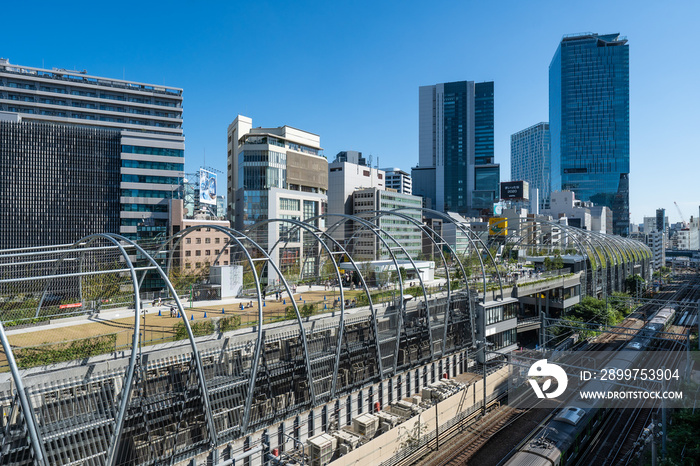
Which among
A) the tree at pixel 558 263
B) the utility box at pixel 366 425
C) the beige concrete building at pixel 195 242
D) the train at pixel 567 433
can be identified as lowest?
the utility box at pixel 366 425

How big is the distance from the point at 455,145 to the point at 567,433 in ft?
564

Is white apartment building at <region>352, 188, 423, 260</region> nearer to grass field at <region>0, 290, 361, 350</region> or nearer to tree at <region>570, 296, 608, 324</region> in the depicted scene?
tree at <region>570, 296, 608, 324</region>

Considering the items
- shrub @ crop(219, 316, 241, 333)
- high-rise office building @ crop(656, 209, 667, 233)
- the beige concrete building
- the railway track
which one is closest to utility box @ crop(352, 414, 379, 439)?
the railway track

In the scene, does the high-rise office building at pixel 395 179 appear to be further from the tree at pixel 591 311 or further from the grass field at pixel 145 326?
the grass field at pixel 145 326

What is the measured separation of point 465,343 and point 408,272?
961 inches

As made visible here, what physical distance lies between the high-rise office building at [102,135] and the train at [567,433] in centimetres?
5430

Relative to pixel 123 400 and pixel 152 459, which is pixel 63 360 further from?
pixel 152 459

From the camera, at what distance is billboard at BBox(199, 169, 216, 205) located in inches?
2498

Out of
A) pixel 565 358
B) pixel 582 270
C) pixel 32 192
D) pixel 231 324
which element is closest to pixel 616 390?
pixel 565 358

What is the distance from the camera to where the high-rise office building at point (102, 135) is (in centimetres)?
5466

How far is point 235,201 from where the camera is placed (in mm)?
72688

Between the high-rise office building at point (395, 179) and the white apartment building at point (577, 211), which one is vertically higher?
the high-rise office building at point (395, 179)

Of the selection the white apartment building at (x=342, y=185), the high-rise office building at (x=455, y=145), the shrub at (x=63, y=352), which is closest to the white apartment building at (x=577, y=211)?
the high-rise office building at (x=455, y=145)

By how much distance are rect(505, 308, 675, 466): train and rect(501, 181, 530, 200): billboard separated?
98620 millimetres
